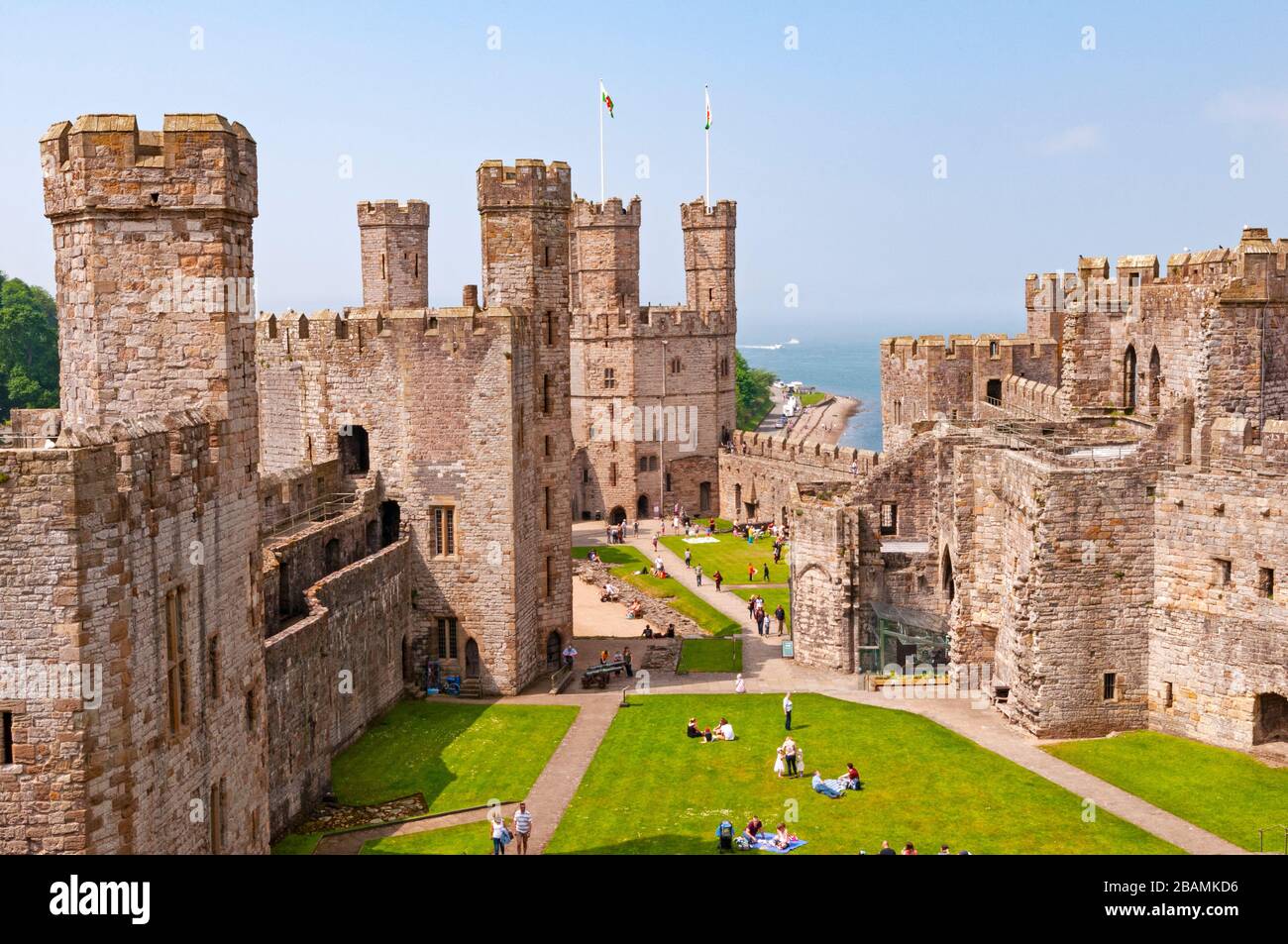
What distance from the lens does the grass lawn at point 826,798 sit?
2678 cm

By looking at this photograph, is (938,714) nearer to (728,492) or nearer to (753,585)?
(753,585)

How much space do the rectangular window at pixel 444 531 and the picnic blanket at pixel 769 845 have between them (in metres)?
14.7

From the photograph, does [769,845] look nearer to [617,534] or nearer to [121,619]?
[121,619]

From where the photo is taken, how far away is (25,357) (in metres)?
86.7

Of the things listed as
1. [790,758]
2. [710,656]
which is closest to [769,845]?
[790,758]

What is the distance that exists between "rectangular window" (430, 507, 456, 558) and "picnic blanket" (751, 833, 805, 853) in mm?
14725

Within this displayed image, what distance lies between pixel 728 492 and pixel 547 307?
109ft

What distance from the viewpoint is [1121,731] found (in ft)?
108

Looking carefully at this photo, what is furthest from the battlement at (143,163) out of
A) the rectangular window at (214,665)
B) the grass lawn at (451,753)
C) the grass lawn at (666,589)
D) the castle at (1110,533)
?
the grass lawn at (666,589)

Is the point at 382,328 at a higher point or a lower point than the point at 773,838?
higher

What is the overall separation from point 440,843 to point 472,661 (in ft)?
39.9

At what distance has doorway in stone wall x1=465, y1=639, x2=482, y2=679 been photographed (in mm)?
38844

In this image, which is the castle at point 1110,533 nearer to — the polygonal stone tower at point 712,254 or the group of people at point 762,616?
the group of people at point 762,616
